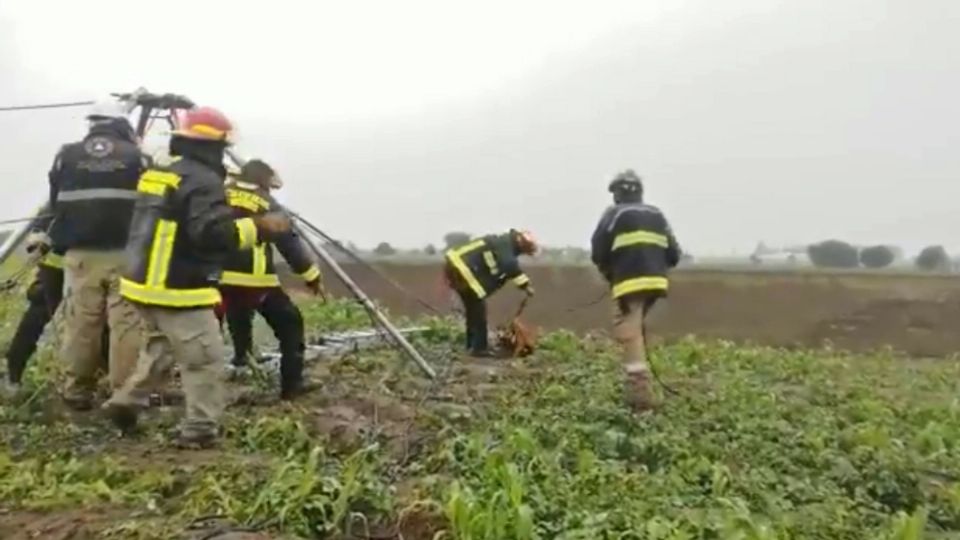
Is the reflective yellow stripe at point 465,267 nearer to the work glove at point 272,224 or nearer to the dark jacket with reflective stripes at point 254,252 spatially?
the dark jacket with reflective stripes at point 254,252

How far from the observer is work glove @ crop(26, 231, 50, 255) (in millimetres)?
7340

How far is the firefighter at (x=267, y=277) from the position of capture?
7.36m

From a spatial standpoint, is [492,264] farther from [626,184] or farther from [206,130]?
[206,130]

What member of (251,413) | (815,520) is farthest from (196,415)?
(815,520)

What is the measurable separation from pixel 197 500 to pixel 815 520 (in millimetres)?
2838

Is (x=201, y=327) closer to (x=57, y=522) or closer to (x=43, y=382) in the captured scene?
(x=57, y=522)

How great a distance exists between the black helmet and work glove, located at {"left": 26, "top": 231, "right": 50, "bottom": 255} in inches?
151

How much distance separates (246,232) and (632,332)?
10.5ft

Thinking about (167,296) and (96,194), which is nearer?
(167,296)

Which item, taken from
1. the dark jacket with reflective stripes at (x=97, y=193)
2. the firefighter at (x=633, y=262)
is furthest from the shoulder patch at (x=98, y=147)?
the firefighter at (x=633, y=262)

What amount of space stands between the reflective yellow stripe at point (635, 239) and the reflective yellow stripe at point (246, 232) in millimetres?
3025

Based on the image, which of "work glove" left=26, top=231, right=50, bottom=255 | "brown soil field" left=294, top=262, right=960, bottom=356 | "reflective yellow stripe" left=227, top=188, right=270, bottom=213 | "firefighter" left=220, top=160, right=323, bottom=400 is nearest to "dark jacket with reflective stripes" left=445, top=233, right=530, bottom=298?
"firefighter" left=220, top=160, right=323, bottom=400

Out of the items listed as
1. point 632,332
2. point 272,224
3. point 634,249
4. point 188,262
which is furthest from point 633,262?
point 188,262

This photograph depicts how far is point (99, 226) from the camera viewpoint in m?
6.92
